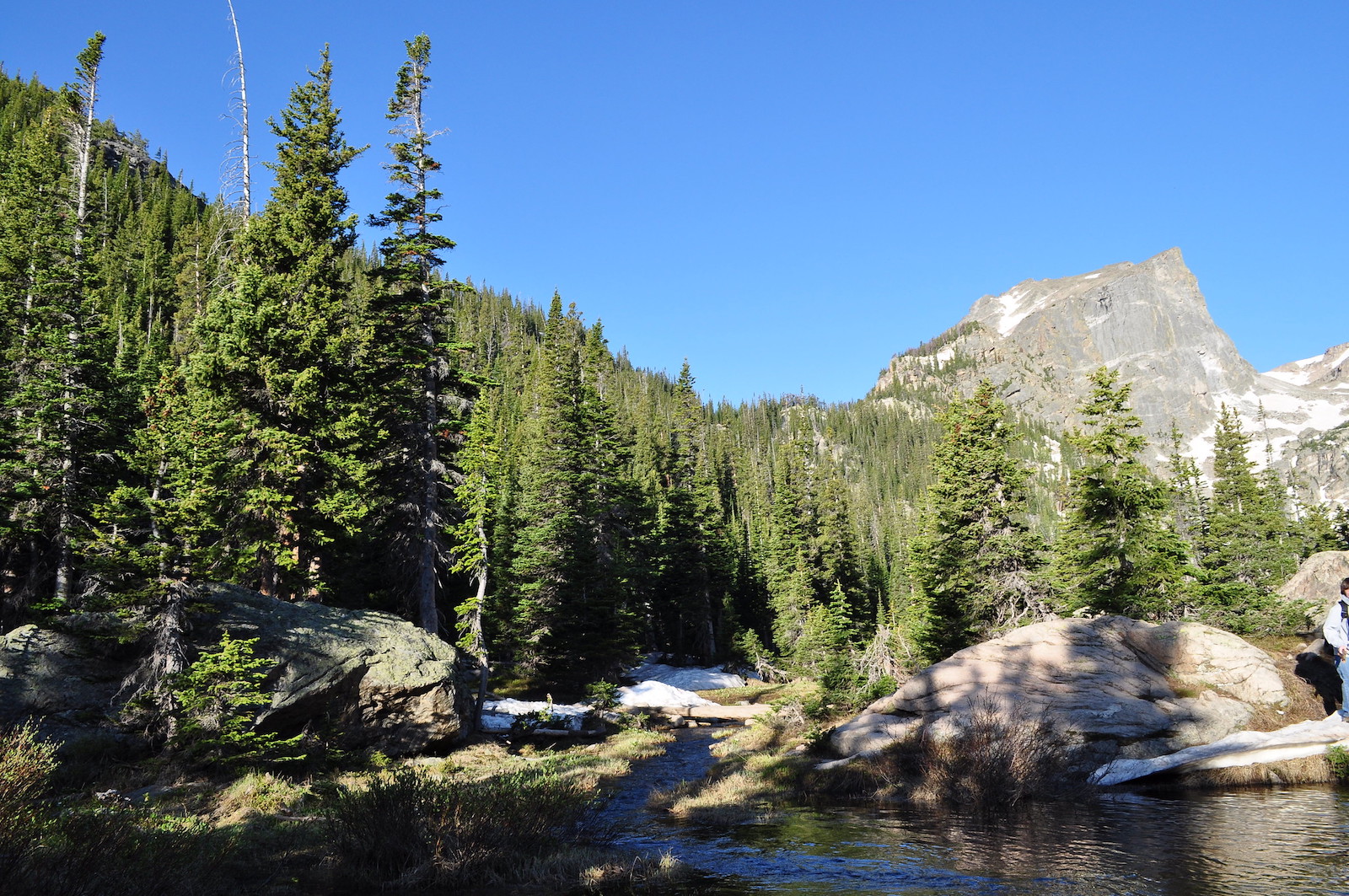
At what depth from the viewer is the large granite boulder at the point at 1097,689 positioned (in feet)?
50.6

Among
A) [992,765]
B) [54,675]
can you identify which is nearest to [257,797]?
[54,675]

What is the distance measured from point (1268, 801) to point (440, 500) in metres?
23.3

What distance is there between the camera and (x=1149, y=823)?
11.2m

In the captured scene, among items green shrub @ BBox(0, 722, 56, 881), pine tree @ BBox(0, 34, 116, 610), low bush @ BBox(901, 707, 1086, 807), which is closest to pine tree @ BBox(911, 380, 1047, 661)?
low bush @ BBox(901, 707, 1086, 807)

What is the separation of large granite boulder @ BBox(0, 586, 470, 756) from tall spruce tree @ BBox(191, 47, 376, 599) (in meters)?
2.69

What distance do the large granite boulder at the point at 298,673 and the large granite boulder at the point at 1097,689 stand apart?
35.7 feet

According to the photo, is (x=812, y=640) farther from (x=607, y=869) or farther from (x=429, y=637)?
(x=607, y=869)

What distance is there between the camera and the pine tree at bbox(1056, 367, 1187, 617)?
2538cm

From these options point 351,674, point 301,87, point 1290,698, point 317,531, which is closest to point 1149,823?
point 1290,698

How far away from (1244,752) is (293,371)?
2489 cm

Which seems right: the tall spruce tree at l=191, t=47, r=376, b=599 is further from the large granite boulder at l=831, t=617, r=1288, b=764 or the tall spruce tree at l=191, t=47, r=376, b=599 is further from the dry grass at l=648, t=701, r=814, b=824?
the large granite boulder at l=831, t=617, r=1288, b=764

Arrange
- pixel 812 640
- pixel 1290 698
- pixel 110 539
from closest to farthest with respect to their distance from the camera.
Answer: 1. pixel 110 539
2. pixel 1290 698
3. pixel 812 640

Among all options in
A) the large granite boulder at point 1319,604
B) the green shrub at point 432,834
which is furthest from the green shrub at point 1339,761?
the green shrub at point 432,834

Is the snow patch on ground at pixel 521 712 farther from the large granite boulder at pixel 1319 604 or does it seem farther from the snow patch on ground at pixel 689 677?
the large granite boulder at pixel 1319 604
